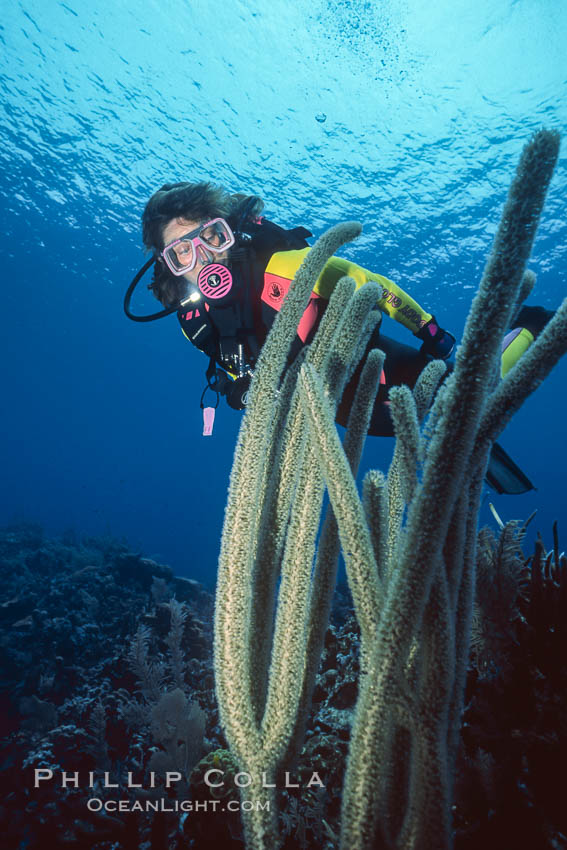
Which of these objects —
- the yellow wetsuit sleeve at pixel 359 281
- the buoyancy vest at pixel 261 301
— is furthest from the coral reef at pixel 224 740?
the buoyancy vest at pixel 261 301

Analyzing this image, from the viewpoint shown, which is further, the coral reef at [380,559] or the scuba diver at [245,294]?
the scuba diver at [245,294]

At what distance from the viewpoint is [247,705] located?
138 centimetres

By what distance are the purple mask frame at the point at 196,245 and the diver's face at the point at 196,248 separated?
3 centimetres

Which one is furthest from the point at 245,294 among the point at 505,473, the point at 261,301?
the point at 505,473

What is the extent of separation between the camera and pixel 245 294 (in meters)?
3.89

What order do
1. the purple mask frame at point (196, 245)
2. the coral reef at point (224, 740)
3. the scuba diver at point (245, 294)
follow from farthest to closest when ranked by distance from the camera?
the purple mask frame at point (196, 245)
the scuba diver at point (245, 294)
the coral reef at point (224, 740)

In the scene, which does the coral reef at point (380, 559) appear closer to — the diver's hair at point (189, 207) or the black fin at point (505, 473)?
the black fin at point (505, 473)

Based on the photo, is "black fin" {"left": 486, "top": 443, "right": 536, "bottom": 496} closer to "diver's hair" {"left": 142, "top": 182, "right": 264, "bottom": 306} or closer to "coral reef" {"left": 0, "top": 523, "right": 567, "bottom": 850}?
"coral reef" {"left": 0, "top": 523, "right": 567, "bottom": 850}

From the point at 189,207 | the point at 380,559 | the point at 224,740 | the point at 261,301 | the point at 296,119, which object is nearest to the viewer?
the point at 380,559

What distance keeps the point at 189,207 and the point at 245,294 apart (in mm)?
1313

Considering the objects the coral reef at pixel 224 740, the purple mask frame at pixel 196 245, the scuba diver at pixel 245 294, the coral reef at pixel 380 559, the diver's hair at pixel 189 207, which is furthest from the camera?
the diver's hair at pixel 189 207

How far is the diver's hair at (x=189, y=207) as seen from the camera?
13.8ft

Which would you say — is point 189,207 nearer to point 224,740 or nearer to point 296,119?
A: point 224,740

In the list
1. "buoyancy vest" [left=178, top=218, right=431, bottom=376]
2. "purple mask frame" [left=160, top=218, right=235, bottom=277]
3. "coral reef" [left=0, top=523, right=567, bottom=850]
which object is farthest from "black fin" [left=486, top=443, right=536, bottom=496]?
"purple mask frame" [left=160, top=218, right=235, bottom=277]
